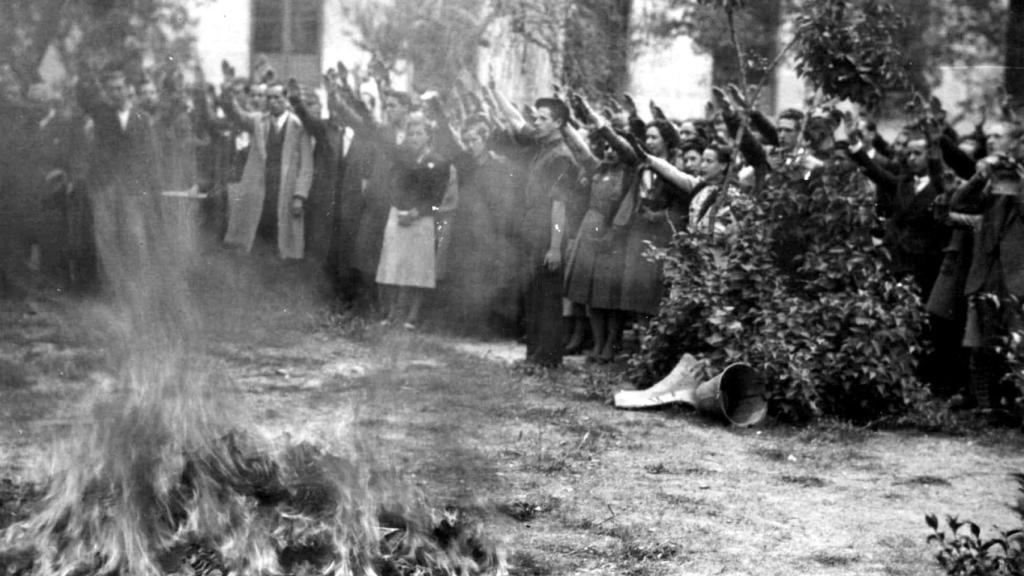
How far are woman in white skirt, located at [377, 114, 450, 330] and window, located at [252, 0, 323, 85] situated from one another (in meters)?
2.50

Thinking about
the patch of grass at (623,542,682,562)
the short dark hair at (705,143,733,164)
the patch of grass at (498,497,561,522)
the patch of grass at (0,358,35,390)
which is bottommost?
the patch of grass at (623,542,682,562)

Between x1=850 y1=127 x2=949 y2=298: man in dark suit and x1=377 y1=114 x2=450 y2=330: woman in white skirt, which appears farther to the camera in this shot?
x1=377 y1=114 x2=450 y2=330: woman in white skirt

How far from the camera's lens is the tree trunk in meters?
9.95

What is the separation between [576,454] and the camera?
7.68 metres

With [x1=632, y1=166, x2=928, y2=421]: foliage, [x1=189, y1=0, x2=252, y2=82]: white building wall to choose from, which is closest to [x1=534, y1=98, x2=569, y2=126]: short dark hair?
[x1=632, y1=166, x2=928, y2=421]: foliage

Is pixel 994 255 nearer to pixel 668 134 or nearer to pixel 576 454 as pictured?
pixel 668 134

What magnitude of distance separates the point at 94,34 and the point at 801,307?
4378mm

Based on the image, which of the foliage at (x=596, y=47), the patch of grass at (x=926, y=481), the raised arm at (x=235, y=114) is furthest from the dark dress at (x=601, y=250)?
the patch of grass at (x=926, y=481)

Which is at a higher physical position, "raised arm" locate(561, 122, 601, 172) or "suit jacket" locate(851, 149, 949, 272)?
"raised arm" locate(561, 122, 601, 172)

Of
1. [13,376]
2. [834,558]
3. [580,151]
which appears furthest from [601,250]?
[834,558]

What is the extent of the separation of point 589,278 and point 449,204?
1323mm

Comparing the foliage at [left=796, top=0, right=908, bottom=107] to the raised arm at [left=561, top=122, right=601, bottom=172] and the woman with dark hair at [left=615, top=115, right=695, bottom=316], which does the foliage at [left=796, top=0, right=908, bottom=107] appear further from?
the raised arm at [left=561, top=122, right=601, bottom=172]

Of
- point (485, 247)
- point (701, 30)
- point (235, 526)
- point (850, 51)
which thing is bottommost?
point (235, 526)

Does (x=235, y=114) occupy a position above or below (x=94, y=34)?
below
